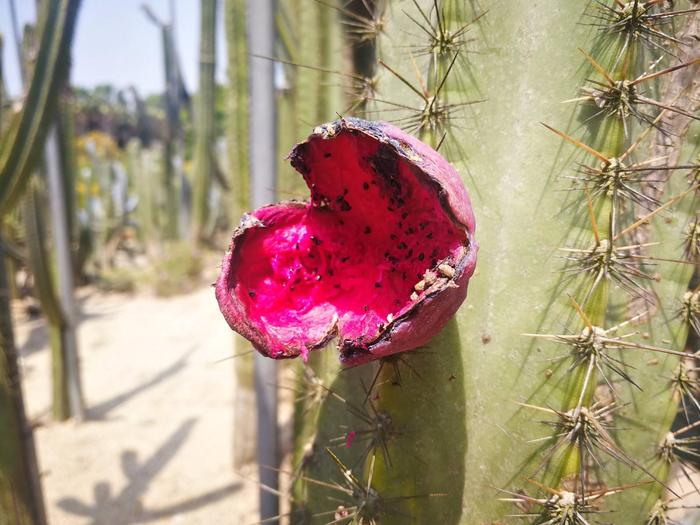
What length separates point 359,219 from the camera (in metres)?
0.98

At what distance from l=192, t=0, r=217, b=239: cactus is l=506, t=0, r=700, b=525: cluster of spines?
6.53 metres

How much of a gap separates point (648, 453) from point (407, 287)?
1.94 ft

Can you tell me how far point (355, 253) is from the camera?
99 centimetres

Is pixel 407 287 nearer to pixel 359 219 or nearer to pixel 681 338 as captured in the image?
pixel 359 219

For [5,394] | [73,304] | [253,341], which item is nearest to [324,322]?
[253,341]

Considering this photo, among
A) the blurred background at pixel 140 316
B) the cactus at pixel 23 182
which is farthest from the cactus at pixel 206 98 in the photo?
the cactus at pixel 23 182

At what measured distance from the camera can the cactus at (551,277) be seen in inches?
34.2

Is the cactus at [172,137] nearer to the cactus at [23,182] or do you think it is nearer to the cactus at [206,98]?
the cactus at [206,98]

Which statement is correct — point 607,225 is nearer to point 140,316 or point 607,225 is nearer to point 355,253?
point 355,253

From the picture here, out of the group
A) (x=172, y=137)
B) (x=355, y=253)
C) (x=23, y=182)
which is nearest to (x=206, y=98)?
(x=172, y=137)

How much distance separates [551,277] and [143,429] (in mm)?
3392

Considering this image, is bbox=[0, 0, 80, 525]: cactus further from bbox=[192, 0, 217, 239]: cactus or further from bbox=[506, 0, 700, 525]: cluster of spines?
bbox=[192, 0, 217, 239]: cactus

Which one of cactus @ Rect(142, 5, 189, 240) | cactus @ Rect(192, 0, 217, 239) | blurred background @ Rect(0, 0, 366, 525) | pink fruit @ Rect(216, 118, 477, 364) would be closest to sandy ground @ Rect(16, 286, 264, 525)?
blurred background @ Rect(0, 0, 366, 525)

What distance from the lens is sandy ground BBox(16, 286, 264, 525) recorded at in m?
2.77
